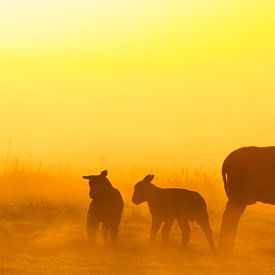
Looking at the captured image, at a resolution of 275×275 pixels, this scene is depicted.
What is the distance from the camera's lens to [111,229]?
15953 mm

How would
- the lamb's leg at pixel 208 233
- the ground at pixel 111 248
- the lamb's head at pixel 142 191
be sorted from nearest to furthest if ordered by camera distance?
the ground at pixel 111 248 → the lamb's leg at pixel 208 233 → the lamb's head at pixel 142 191

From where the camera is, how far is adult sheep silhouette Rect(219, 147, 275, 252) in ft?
53.3

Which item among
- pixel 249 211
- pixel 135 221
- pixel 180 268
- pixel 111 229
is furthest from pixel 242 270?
pixel 249 211

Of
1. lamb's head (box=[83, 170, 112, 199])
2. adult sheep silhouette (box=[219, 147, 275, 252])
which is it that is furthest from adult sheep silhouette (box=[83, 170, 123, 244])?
adult sheep silhouette (box=[219, 147, 275, 252])

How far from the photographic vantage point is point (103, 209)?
52.3 ft

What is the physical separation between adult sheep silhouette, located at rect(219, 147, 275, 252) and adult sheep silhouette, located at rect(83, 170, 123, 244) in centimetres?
220

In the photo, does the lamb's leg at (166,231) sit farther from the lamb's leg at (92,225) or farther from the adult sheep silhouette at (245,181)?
the lamb's leg at (92,225)

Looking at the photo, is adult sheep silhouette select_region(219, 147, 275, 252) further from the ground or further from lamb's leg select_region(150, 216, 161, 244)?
lamb's leg select_region(150, 216, 161, 244)

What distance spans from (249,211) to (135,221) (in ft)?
15.0

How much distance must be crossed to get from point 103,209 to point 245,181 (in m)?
2.96

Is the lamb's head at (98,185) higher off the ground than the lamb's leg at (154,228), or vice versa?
the lamb's head at (98,185)

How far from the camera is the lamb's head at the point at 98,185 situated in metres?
16.1

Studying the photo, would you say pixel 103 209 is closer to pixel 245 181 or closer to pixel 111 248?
pixel 111 248

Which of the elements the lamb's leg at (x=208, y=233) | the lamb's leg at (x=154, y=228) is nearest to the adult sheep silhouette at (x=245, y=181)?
the lamb's leg at (x=208, y=233)
